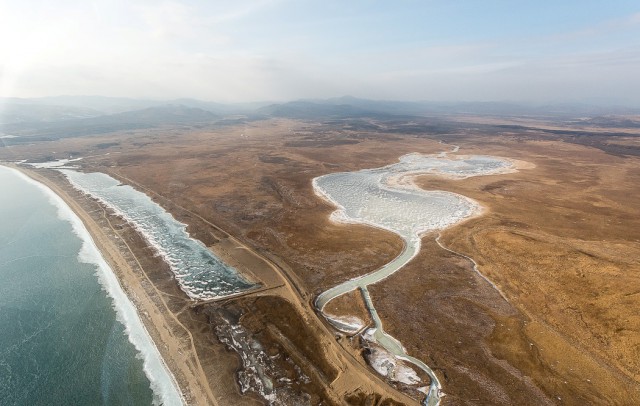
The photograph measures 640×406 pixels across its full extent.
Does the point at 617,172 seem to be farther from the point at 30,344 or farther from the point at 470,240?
the point at 30,344

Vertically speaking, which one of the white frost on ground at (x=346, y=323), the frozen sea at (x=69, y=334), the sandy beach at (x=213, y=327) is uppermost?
the sandy beach at (x=213, y=327)

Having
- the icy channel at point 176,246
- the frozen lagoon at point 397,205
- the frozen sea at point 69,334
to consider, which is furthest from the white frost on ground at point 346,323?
the frozen sea at point 69,334

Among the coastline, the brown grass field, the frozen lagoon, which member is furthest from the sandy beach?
the frozen lagoon

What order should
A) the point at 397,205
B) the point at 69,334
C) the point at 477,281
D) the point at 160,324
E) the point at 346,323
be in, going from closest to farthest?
the point at 69,334 → the point at 160,324 → the point at 346,323 → the point at 477,281 → the point at 397,205

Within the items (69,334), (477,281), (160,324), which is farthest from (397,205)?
(69,334)

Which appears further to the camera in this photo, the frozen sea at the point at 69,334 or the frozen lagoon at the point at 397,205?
the frozen lagoon at the point at 397,205

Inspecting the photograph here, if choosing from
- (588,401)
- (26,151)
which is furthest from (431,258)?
(26,151)

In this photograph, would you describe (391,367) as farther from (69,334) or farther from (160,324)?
(69,334)

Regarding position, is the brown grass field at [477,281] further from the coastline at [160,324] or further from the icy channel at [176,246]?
the icy channel at [176,246]
